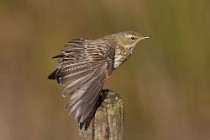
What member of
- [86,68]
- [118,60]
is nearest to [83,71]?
[86,68]

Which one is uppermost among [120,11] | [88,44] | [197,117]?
[120,11]

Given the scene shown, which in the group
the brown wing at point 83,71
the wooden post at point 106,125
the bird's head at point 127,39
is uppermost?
the bird's head at point 127,39

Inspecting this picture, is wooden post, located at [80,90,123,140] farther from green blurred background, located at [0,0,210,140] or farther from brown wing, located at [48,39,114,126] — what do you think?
green blurred background, located at [0,0,210,140]

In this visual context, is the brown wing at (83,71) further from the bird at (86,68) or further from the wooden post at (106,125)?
the wooden post at (106,125)

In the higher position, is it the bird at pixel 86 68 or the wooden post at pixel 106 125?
the bird at pixel 86 68

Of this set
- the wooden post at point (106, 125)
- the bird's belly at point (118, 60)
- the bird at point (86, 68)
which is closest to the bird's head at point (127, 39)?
the bird at point (86, 68)

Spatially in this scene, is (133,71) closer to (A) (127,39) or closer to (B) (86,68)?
(A) (127,39)

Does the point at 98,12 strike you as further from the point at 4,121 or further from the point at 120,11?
the point at 4,121

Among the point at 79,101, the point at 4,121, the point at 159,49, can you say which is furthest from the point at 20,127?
the point at 79,101
